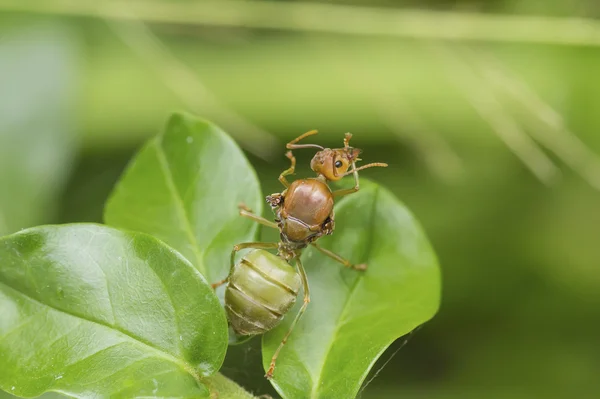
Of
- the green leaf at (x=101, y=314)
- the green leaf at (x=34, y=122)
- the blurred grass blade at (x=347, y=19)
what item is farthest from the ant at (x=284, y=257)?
the blurred grass blade at (x=347, y=19)

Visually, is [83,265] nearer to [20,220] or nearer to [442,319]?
[20,220]

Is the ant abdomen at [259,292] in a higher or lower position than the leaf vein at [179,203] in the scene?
lower

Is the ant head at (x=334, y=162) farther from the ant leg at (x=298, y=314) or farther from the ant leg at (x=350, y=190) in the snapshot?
the ant leg at (x=298, y=314)

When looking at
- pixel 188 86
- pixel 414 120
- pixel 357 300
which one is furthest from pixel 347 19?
pixel 357 300

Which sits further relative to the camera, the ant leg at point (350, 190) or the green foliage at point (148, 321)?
the ant leg at point (350, 190)

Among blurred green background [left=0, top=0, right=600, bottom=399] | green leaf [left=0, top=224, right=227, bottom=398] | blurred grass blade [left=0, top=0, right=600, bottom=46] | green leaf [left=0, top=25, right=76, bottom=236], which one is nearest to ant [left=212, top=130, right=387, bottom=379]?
green leaf [left=0, top=224, right=227, bottom=398]

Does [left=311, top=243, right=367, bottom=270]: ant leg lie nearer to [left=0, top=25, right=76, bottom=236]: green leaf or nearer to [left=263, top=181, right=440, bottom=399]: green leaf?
[left=263, top=181, right=440, bottom=399]: green leaf

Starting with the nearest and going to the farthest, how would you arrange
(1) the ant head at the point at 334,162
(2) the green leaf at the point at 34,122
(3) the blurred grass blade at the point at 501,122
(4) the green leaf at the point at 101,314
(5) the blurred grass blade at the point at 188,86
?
1. (4) the green leaf at the point at 101,314
2. (1) the ant head at the point at 334,162
3. (2) the green leaf at the point at 34,122
4. (3) the blurred grass blade at the point at 501,122
5. (5) the blurred grass blade at the point at 188,86
